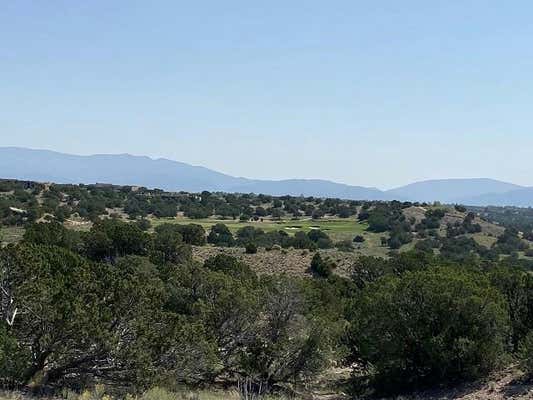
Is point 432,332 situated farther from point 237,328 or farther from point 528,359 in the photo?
point 237,328

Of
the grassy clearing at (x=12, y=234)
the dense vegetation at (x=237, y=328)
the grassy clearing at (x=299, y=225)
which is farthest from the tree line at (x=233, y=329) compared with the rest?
the grassy clearing at (x=299, y=225)

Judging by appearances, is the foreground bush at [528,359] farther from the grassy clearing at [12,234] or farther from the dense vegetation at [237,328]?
the grassy clearing at [12,234]

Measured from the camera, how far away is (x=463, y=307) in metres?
19.0

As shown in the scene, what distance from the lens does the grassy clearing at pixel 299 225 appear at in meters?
78.9

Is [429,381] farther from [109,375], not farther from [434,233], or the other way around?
[434,233]

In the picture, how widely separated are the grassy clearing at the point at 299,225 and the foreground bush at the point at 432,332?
2065 inches

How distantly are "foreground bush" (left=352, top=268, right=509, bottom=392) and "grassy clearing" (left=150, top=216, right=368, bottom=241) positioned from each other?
172 feet

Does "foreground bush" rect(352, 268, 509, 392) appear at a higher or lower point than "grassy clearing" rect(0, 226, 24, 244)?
higher

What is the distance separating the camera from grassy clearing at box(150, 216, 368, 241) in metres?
78.9

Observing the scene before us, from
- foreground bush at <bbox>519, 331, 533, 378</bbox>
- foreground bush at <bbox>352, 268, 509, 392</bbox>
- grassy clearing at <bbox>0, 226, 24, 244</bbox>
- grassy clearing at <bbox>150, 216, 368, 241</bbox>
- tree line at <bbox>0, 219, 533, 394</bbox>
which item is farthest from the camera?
grassy clearing at <bbox>150, 216, 368, 241</bbox>

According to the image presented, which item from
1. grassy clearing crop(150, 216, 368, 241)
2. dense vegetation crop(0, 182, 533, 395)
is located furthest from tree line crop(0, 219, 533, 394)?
grassy clearing crop(150, 216, 368, 241)

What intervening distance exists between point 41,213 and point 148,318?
176 ft

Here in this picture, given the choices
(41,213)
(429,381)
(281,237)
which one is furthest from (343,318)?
(41,213)

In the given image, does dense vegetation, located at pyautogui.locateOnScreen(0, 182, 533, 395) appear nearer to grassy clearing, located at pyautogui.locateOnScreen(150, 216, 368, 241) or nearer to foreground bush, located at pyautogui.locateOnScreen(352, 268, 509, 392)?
foreground bush, located at pyautogui.locateOnScreen(352, 268, 509, 392)
